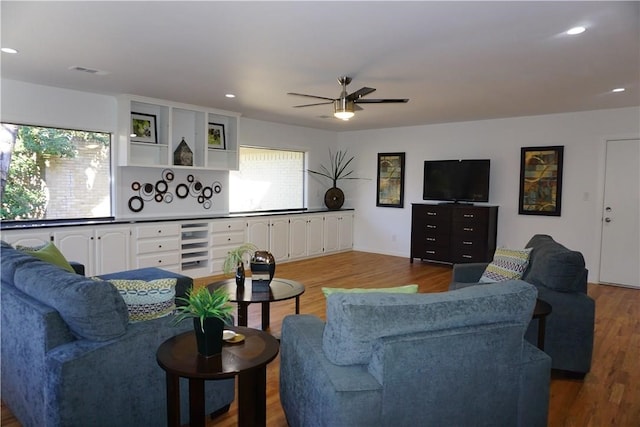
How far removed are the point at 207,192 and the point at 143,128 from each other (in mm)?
1333

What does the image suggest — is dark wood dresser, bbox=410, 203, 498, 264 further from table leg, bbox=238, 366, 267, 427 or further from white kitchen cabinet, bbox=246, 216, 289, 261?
table leg, bbox=238, 366, 267, 427

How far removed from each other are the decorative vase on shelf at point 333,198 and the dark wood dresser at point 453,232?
1.55 m

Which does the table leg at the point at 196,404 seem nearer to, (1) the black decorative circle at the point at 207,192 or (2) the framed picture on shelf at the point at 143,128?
(2) the framed picture on shelf at the point at 143,128

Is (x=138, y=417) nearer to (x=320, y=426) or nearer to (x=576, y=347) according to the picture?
(x=320, y=426)

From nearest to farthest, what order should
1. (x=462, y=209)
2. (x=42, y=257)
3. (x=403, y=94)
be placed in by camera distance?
(x=42, y=257), (x=403, y=94), (x=462, y=209)

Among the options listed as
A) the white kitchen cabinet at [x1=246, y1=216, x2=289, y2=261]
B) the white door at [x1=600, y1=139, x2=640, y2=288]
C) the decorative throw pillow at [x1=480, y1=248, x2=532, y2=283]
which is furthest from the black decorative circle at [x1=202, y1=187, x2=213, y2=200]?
the white door at [x1=600, y1=139, x2=640, y2=288]

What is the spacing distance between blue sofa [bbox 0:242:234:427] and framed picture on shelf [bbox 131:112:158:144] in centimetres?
362

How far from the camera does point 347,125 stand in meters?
7.76

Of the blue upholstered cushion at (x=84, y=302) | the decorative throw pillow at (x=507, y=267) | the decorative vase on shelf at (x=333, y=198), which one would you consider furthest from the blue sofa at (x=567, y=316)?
the decorative vase on shelf at (x=333, y=198)

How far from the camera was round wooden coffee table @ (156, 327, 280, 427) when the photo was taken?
5.91 ft

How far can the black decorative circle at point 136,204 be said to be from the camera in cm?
571

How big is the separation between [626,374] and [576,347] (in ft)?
1.64

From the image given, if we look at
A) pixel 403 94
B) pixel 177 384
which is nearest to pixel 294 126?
pixel 403 94

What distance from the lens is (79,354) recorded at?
1930 millimetres
